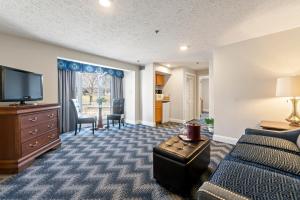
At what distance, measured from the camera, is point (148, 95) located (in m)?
5.68

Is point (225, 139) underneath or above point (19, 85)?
underneath

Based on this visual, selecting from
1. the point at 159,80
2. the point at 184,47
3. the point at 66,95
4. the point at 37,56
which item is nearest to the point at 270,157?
the point at 184,47

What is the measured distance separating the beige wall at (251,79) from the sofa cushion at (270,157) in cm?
159

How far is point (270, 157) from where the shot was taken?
159cm

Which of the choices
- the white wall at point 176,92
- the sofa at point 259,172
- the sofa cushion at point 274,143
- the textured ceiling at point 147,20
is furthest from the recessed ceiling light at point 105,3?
the white wall at point 176,92

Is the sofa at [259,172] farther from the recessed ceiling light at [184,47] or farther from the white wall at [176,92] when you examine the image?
the white wall at [176,92]

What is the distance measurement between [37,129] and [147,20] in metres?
2.67

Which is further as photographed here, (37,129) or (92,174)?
(37,129)

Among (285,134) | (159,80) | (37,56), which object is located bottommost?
(285,134)

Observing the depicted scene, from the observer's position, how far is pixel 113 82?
586 centimetres

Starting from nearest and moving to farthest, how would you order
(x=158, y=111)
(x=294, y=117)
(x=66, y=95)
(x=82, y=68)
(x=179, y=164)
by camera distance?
(x=179, y=164) < (x=294, y=117) < (x=66, y=95) < (x=82, y=68) < (x=158, y=111)

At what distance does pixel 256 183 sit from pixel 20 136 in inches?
120

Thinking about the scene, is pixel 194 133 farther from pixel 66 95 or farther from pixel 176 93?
pixel 176 93

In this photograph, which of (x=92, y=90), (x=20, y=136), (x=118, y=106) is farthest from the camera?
(x=92, y=90)
